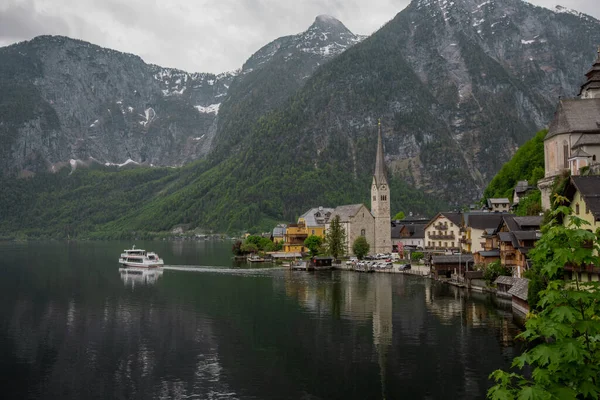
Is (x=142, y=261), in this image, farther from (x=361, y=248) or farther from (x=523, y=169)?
(x=523, y=169)

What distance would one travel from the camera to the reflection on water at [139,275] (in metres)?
107

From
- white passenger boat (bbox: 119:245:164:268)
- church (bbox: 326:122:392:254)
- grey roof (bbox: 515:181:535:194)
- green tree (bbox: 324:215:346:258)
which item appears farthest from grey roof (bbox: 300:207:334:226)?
grey roof (bbox: 515:181:535:194)

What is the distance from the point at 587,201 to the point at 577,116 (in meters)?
39.5

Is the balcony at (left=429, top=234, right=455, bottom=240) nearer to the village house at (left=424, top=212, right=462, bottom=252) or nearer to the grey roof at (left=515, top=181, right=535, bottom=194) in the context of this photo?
the village house at (left=424, top=212, right=462, bottom=252)

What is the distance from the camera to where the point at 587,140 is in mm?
78125

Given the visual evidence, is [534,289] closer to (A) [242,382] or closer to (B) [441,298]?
(B) [441,298]

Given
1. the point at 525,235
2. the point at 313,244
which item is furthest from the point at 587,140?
the point at 313,244

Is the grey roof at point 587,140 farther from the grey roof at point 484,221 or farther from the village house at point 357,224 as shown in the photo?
the village house at point 357,224

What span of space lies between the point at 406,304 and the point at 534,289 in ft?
70.5

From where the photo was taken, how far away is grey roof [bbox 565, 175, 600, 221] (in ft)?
153

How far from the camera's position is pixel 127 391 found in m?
39.5

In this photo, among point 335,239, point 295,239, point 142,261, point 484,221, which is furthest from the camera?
point 295,239

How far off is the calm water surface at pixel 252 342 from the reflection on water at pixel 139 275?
34.3 feet

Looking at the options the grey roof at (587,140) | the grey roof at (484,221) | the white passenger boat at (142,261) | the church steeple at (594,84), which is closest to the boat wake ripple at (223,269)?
the white passenger boat at (142,261)
